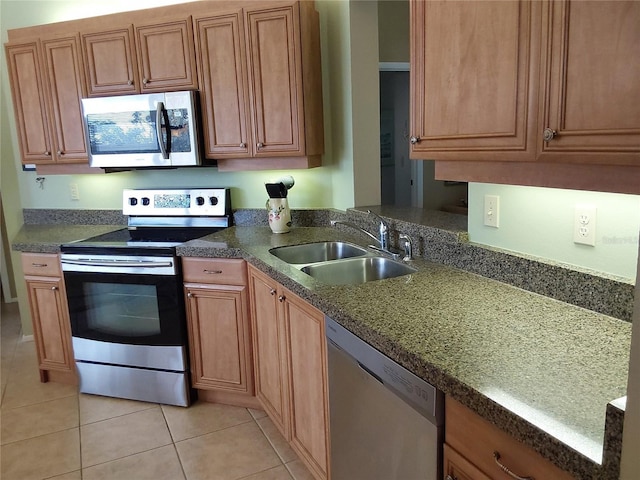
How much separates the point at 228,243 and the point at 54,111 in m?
1.47

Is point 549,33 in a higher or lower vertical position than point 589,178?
higher

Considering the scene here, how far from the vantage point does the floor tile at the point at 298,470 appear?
7.49ft

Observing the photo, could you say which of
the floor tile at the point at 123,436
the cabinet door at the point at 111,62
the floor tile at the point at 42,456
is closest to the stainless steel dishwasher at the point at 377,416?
the floor tile at the point at 123,436

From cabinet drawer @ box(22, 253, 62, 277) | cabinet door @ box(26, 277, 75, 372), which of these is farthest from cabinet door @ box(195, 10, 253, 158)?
cabinet door @ box(26, 277, 75, 372)

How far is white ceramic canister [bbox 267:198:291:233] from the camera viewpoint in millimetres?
2969

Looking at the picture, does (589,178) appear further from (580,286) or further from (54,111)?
(54,111)

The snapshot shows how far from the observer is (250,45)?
2.74 metres

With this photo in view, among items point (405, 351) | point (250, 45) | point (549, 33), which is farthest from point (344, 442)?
point (250, 45)

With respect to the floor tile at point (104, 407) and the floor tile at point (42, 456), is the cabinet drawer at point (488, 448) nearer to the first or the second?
the floor tile at point (42, 456)

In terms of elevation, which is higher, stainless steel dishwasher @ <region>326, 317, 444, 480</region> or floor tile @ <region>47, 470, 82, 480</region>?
stainless steel dishwasher @ <region>326, 317, 444, 480</region>

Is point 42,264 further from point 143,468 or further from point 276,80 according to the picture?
point 276,80

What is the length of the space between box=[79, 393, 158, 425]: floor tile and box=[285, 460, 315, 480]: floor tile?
1.03 metres

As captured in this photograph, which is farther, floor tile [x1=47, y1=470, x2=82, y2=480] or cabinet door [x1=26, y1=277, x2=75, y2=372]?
cabinet door [x1=26, y1=277, x2=75, y2=372]

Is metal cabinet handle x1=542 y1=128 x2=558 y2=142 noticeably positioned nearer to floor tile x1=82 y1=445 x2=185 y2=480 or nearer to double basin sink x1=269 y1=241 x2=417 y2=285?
double basin sink x1=269 y1=241 x2=417 y2=285
